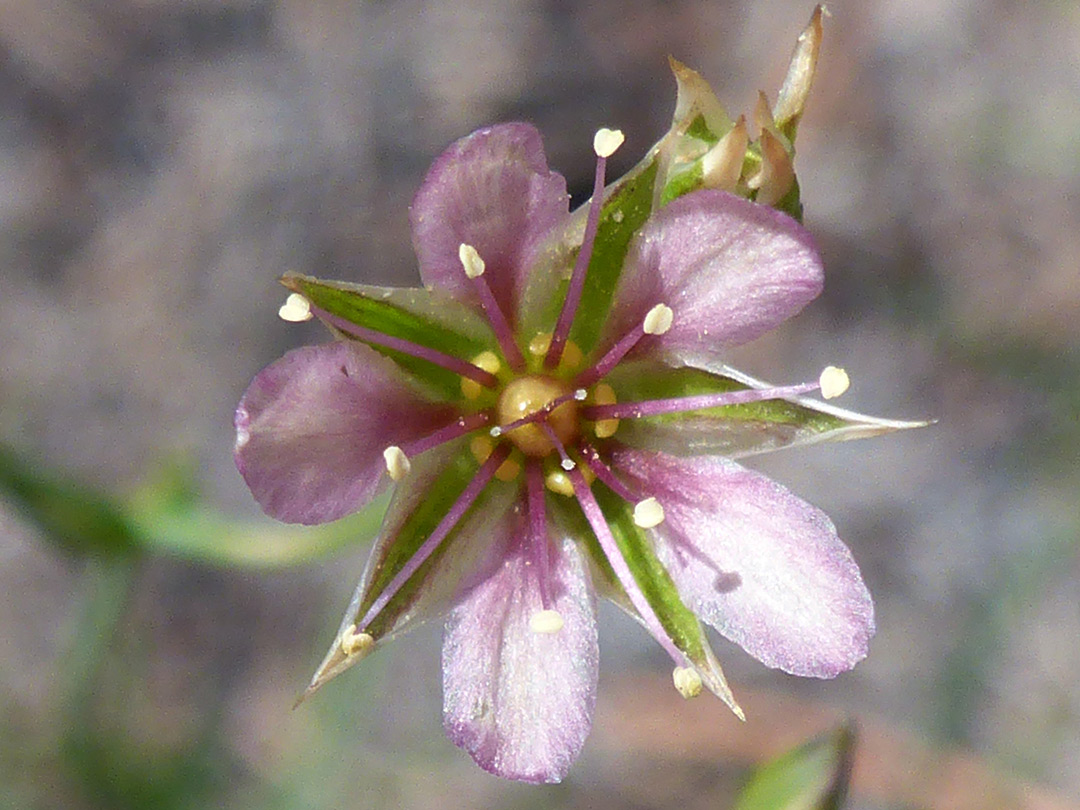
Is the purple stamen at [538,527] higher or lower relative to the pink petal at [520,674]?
higher

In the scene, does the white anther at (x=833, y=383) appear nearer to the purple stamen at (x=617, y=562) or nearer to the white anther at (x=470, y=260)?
the purple stamen at (x=617, y=562)

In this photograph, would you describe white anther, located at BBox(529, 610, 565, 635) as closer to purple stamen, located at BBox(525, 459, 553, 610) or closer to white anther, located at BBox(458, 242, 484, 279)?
purple stamen, located at BBox(525, 459, 553, 610)

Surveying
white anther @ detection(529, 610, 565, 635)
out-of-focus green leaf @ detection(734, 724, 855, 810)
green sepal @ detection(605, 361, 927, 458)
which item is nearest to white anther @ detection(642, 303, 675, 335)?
green sepal @ detection(605, 361, 927, 458)

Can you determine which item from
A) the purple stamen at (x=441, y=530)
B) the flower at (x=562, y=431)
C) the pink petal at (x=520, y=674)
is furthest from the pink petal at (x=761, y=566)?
the purple stamen at (x=441, y=530)

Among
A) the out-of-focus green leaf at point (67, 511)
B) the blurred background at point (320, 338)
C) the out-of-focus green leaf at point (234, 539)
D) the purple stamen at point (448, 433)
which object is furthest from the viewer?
the blurred background at point (320, 338)

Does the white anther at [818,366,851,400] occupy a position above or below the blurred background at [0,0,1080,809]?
above

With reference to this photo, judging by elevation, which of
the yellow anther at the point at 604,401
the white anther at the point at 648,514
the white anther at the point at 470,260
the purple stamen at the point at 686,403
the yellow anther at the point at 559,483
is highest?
the white anther at the point at 470,260
